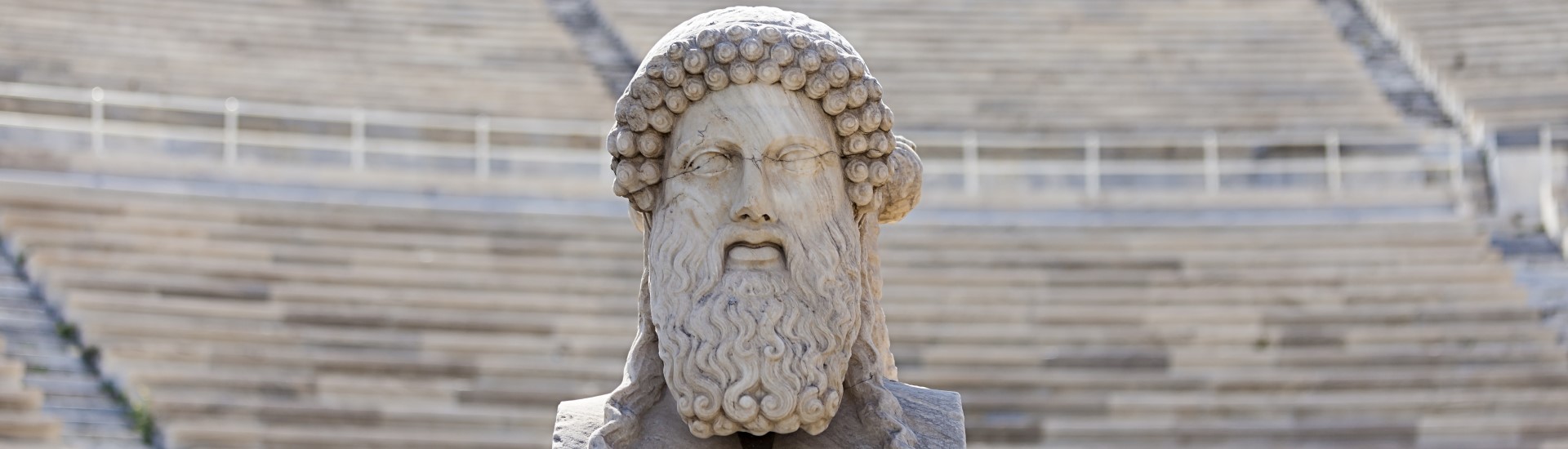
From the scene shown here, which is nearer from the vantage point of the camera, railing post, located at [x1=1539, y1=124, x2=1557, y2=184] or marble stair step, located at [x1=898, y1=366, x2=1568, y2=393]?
marble stair step, located at [x1=898, y1=366, x2=1568, y2=393]

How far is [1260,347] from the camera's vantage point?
11.1m

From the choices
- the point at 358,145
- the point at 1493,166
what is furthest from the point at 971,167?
the point at 358,145

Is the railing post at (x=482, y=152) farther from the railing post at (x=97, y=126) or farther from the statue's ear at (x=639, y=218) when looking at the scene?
the statue's ear at (x=639, y=218)

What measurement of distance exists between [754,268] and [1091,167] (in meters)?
10.8

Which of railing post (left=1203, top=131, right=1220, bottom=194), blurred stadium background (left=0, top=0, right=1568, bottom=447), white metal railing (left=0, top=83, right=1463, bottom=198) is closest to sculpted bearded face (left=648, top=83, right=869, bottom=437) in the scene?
blurred stadium background (left=0, top=0, right=1568, bottom=447)

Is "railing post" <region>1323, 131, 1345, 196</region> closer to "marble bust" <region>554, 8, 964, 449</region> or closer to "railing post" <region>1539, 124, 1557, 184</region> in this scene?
"railing post" <region>1539, 124, 1557, 184</region>

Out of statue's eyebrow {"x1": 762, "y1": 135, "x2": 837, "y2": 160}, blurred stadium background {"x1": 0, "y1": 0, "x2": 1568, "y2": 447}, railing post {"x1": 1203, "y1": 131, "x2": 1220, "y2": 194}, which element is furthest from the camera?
railing post {"x1": 1203, "y1": 131, "x2": 1220, "y2": 194}

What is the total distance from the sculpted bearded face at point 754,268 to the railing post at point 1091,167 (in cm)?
1046

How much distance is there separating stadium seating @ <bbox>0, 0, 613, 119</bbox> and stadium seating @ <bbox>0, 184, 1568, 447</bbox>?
358 centimetres

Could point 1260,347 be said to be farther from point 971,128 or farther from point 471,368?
point 971,128

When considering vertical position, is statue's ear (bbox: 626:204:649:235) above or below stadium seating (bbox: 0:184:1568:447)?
above

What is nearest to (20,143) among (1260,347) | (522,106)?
(522,106)

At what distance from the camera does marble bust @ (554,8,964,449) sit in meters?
3.62

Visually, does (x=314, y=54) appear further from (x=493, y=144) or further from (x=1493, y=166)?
(x=1493, y=166)
